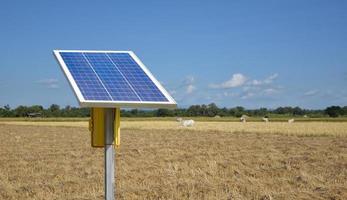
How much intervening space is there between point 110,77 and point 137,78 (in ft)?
1.27

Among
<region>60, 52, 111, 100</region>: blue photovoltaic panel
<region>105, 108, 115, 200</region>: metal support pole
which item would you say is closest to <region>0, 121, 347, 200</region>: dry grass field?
<region>105, 108, 115, 200</region>: metal support pole

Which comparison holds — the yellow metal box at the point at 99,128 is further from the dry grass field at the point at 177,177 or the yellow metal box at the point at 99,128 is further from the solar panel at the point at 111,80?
the dry grass field at the point at 177,177

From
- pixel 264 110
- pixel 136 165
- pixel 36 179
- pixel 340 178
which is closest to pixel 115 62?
pixel 36 179

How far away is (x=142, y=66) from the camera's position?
7.55m

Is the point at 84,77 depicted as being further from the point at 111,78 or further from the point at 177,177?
the point at 177,177

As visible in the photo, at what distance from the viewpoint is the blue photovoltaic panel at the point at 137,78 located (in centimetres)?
662

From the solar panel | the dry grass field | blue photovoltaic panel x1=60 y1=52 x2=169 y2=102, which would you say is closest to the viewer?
the solar panel

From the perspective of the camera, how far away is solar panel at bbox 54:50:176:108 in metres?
6.30

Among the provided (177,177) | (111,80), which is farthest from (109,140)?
(177,177)

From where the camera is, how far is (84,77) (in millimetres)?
6883

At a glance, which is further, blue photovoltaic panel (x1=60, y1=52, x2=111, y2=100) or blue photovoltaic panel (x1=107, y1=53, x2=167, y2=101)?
blue photovoltaic panel (x1=107, y1=53, x2=167, y2=101)

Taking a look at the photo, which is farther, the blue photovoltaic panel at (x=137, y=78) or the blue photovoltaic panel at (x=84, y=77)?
the blue photovoltaic panel at (x=137, y=78)

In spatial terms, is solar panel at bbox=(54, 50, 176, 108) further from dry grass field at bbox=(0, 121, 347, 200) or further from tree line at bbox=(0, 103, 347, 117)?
tree line at bbox=(0, 103, 347, 117)

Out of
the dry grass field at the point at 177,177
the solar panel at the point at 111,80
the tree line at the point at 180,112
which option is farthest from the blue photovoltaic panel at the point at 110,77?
the tree line at the point at 180,112
